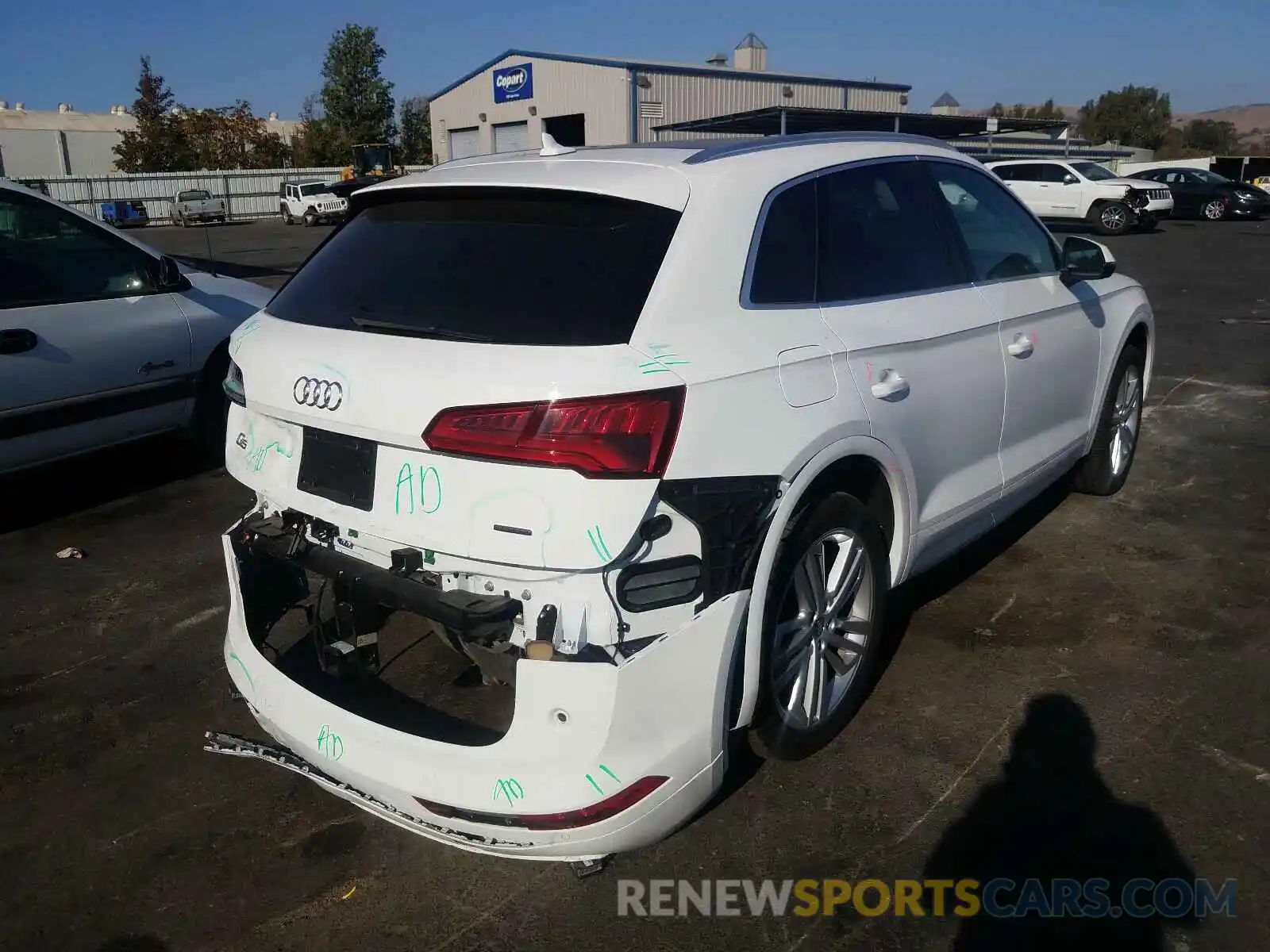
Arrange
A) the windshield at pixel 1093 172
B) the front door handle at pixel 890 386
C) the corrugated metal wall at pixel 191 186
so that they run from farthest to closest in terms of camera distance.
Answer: the corrugated metal wall at pixel 191 186 < the windshield at pixel 1093 172 < the front door handle at pixel 890 386

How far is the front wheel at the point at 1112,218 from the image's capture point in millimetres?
25203

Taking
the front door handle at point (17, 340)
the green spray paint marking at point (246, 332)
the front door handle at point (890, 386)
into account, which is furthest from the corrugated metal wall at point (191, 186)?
the front door handle at point (890, 386)

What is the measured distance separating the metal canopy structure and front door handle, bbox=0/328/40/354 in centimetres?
1942

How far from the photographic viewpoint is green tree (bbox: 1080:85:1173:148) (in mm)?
77312

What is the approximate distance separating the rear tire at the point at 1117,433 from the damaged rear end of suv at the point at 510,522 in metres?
3.30

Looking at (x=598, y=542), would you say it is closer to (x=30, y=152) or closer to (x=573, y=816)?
(x=573, y=816)

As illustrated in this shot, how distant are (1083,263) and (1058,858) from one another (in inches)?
108

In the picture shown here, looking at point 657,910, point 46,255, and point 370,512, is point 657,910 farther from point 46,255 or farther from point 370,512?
point 46,255

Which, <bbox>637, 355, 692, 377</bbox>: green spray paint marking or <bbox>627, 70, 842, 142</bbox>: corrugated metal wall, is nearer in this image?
<bbox>637, 355, 692, 377</bbox>: green spray paint marking

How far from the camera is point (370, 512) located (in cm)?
262

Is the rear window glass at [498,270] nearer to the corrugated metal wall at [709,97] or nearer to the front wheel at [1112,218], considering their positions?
the front wheel at [1112,218]

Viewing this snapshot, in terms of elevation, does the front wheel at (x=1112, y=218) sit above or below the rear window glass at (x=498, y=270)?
below

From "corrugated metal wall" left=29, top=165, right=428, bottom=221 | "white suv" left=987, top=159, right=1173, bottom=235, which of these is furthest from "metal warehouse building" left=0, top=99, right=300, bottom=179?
"white suv" left=987, top=159, right=1173, bottom=235

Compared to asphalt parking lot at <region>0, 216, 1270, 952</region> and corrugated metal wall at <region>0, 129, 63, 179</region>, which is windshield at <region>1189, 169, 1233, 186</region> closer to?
asphalt parking lot at <region>0, 216, 1270, 952</region>
